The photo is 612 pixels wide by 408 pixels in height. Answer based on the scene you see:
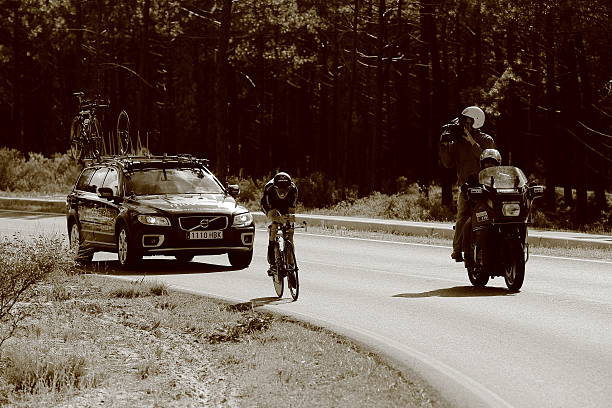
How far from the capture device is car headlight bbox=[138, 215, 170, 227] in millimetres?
17453

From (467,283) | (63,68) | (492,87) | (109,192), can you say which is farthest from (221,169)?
(63,68)

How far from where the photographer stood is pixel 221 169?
36.6 m

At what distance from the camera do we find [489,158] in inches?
575

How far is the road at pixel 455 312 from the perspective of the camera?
29.0ft

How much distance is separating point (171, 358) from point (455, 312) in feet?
13.1

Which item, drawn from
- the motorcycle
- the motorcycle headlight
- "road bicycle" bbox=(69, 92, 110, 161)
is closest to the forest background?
"road bicycle" bbox=(69, 92, 110, 161)

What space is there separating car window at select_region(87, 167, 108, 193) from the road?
48.0 inches

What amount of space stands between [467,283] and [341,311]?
332cm

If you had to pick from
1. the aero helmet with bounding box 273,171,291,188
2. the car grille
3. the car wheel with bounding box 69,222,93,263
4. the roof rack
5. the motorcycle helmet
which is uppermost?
the motorcycle helmet

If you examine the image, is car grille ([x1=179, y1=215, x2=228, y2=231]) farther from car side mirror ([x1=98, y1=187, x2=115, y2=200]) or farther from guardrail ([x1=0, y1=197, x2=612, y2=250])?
guardrail ([x1=0, y1=197, x2=612, y2=250])

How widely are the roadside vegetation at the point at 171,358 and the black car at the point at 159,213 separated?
3.75 meters

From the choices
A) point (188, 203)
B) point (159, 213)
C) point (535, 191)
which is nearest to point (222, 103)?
point (188, 203)

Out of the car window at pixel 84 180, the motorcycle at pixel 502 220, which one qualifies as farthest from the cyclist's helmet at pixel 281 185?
the car window at pixel 84 180

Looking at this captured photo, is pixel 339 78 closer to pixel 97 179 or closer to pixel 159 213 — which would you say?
pixel 97 179
